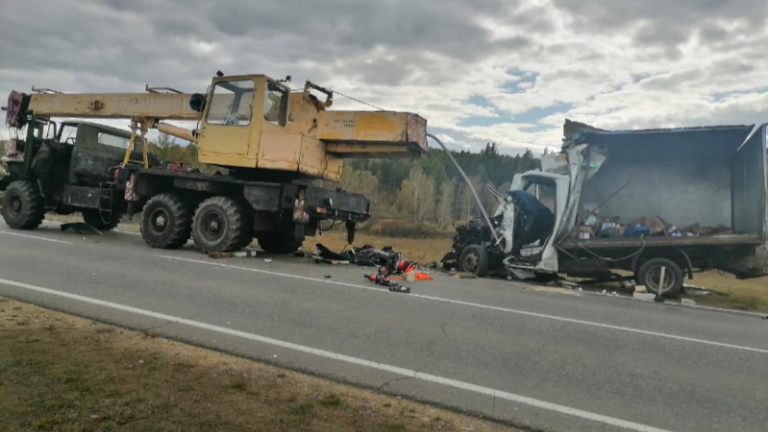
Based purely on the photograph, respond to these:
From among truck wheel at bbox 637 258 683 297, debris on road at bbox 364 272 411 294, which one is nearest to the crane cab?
debris on road at bbox 364 272 411 294

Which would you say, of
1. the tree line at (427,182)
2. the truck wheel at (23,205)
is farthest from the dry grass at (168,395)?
the tree line at (427,182)

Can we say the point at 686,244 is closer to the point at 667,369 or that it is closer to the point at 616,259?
the point at 616,259

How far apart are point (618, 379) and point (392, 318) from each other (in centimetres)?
244

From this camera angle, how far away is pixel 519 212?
11.2m

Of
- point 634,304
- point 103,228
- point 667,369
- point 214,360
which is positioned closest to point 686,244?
point 634,304

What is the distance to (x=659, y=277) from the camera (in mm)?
9812

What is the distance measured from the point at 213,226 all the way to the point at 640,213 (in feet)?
33.4

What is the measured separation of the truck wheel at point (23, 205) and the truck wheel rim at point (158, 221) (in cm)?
436

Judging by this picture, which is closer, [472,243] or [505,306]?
[505,306]

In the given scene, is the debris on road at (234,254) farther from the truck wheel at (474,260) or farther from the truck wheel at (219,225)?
the truck wheel at (474,260)

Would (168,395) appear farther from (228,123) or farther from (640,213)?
(640,213)

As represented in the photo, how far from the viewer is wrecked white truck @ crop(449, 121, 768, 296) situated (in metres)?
9.86

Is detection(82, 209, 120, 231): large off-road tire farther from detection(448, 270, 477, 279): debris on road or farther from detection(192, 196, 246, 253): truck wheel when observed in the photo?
detection(448, 270, 477, 279): debris on road

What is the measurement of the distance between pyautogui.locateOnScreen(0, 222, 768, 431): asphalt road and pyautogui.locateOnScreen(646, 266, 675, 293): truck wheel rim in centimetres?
143
